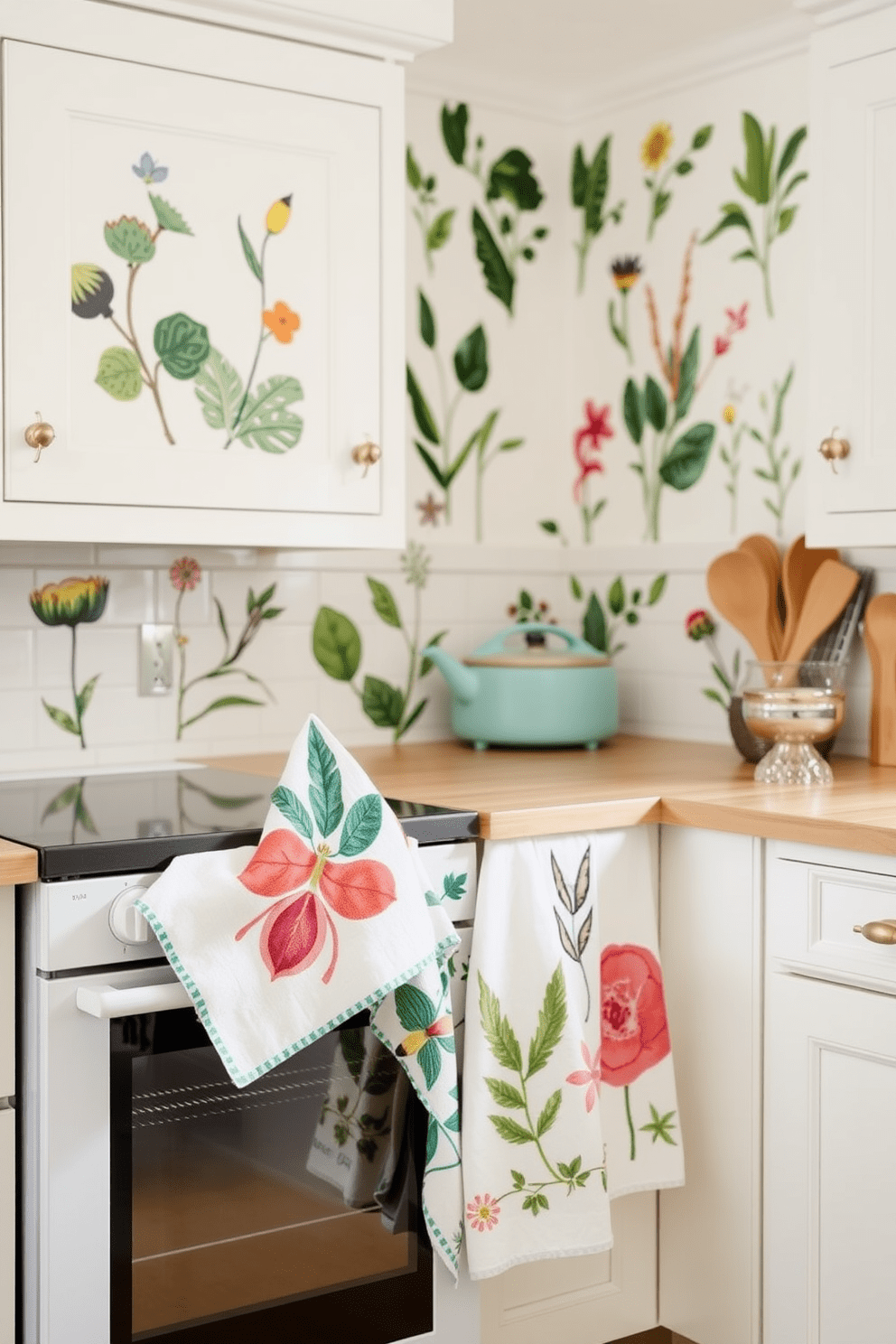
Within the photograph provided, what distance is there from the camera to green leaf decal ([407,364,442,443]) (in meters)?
2.96

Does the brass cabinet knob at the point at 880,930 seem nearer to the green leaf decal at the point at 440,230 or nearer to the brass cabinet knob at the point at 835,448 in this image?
the brass cabinet knob at the point at 835,448

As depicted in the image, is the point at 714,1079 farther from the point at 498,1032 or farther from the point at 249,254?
the point at 249,254

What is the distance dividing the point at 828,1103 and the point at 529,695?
1016mm

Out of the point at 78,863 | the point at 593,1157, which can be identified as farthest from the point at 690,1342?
the point at 78,863

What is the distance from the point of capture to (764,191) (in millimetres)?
2791

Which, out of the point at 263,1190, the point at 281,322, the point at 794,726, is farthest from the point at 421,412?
the point at 263,1190

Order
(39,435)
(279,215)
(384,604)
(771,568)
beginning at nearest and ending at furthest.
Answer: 1. (39,435)
2. (279,215)
3. (771,568)
4. (384,604)

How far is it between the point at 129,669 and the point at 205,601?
0.18 metres

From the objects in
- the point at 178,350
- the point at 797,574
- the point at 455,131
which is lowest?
the point at 797,574

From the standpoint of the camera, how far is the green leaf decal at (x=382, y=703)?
2.89m

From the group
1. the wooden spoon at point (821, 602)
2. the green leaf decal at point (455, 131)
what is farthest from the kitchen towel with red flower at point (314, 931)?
the green leaf decal at point (455, 131)

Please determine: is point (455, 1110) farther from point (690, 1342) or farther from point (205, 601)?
point (205, 601)

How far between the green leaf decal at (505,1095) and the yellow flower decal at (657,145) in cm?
184

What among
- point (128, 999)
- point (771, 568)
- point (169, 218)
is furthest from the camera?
point (771, 568)
